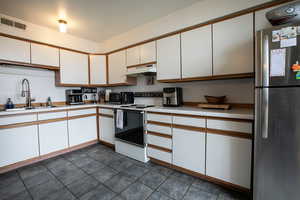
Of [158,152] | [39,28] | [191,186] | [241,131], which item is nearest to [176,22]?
[241,131]

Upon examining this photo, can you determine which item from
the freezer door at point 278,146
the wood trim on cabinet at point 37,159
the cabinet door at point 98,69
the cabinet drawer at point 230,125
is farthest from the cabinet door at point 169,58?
the wood trim on cabinet at point 37,159

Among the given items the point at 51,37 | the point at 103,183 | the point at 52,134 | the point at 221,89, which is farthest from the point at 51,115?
the point at 221,89

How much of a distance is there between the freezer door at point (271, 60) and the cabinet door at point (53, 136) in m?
3.08

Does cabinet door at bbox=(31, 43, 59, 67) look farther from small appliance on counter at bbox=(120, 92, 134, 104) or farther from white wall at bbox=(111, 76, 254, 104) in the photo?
white wall at bbox=(111, 76, 254, 104)

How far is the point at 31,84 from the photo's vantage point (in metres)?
2.63

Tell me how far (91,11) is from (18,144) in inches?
97.9

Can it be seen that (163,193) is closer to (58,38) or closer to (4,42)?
(4,42)

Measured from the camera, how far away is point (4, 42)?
7.06ft

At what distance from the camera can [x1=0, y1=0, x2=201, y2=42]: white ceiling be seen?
81.0 inches

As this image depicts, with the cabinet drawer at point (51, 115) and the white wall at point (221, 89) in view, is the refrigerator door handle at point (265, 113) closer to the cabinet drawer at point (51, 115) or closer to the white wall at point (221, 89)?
the white wall at point (221, 89)

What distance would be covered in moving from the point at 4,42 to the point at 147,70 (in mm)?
2367

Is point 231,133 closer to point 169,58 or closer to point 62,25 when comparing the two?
point 169,58

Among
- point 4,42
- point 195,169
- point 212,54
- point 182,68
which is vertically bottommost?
point 195,169

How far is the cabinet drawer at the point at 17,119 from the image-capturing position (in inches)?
77.3
